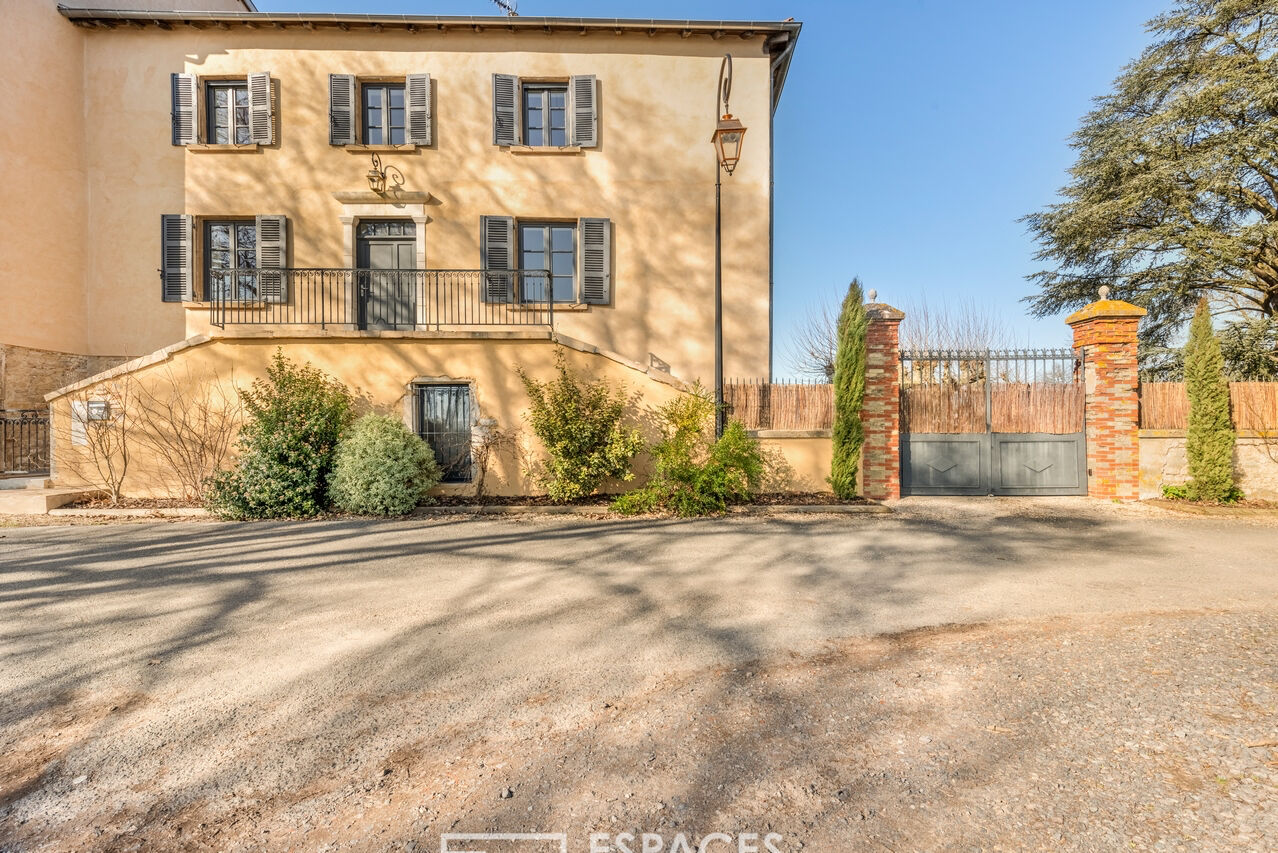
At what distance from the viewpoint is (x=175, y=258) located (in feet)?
35.5

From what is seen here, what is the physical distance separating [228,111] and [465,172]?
4912 millimetres

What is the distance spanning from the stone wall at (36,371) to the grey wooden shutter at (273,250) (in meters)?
3.32

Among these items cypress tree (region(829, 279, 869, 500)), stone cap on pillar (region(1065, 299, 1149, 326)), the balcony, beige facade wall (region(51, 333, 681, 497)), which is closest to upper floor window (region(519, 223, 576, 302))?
the balcony

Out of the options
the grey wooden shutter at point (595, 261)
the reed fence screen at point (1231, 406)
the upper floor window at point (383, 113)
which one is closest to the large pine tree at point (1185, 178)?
the reed fence screen at point (1231, 406)

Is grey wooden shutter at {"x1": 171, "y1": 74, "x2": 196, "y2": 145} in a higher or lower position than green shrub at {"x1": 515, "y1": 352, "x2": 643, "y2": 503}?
higher

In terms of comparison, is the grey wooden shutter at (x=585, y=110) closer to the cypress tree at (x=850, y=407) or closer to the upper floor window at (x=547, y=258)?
the upper floor window at (x=547, y=258)

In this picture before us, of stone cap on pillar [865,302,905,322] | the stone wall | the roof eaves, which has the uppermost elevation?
the roof eaves

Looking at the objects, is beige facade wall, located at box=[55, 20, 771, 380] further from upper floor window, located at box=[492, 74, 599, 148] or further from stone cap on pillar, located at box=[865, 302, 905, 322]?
stone cap on pillar, located at box=[865, 302, 905, 322]

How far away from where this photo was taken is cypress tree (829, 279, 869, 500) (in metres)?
8.82

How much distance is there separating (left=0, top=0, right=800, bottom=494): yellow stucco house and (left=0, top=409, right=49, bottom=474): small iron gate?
93cm

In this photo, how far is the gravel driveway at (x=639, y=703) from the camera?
6.33 ft

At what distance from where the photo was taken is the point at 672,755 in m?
2.27

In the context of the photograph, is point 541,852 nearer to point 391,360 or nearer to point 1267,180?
point 391,360

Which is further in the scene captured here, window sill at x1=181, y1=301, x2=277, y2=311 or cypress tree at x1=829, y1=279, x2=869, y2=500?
window sill at x1=181, y1=301, x2=277, y2=311
